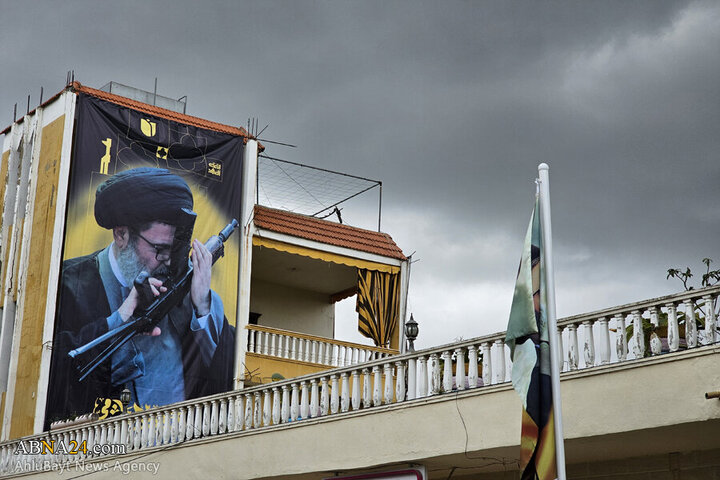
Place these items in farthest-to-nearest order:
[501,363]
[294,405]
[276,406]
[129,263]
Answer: [129,263] → [276,406] → [294,405] → [501,363]

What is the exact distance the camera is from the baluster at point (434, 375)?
509 inches

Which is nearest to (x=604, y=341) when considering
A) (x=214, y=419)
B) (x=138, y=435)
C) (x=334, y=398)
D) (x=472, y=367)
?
(x=472, y=367)

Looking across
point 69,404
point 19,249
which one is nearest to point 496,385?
point 69,404

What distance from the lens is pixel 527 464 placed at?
9203 millimetres

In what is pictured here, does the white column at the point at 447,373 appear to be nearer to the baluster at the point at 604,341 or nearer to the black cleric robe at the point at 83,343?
the baluster at the point at 604,341

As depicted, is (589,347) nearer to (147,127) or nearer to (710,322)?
(710,322)

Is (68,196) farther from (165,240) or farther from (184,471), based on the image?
(184,471)

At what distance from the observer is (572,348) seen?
11.4 meters

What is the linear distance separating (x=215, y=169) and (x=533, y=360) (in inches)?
593

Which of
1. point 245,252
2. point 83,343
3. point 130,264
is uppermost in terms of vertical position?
point 245,252

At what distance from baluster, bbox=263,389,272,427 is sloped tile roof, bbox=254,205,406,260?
8.82 metres

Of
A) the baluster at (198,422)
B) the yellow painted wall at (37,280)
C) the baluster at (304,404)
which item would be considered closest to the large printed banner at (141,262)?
the yellow painted wall at (37,280)

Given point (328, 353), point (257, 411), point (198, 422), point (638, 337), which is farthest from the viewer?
point (328, 353)

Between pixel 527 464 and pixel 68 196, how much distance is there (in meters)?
14.3
